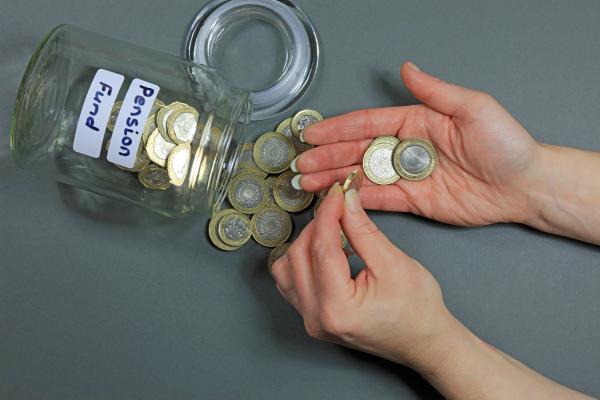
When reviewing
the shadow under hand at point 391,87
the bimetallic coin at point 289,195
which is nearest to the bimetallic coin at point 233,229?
the bimetallic coin at point 289,195

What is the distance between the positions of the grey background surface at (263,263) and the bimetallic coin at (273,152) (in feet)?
0.15

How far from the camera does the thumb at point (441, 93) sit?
133cm

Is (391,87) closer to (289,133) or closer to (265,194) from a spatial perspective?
(289,133)

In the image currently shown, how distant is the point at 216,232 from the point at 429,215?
20.8 inches

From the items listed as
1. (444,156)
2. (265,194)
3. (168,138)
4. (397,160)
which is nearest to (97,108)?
(168,138)

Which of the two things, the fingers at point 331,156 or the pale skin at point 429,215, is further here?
the fingers at point 331,156

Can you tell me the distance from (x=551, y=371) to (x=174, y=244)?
0.99 metres

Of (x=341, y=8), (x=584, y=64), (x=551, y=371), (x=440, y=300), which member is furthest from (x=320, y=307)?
(x=584, y=64)

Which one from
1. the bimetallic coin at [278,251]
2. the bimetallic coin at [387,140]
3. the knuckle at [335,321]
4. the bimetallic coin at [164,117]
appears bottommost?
the knuckle at [335,321]

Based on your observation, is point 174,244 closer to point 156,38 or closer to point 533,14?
point 156,38

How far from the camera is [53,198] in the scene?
1.52 metres

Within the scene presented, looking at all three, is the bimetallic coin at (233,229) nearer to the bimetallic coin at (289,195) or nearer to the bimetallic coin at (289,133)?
the bimetallic coin at (289,195)

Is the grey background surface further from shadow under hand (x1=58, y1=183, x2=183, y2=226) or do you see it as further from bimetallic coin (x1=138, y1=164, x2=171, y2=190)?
bimetallic coin (x1=138, y1=164, x2=171, y2=190)

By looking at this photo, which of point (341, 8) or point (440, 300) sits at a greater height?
point (341, 8)
